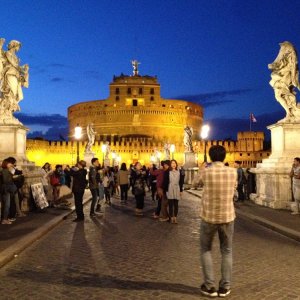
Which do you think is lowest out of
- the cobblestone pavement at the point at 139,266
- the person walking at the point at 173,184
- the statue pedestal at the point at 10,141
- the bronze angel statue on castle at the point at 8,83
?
the cobblestone pavement at the point at 139,266

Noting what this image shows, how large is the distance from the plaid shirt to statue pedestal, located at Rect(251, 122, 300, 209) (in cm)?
859

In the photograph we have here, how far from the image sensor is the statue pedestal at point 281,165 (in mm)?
13125

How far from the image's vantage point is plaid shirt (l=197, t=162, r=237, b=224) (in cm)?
479

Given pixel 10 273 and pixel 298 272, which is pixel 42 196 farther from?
pixel 298 272

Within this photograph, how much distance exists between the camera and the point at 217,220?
4.77 meters

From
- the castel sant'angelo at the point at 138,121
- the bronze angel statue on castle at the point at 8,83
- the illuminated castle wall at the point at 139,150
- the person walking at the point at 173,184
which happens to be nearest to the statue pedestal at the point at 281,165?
the person walking at the point at 173,184

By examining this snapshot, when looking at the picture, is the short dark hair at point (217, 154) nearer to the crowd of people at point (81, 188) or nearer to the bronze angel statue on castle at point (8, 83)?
the crowd of people at point (81, 188)

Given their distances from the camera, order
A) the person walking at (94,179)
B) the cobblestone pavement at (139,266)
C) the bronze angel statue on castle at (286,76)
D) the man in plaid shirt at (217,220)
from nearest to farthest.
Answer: the man in plaid shirt at (217,220) → the cobblestone pavement at (139,266) → the person walking at (94,179) → the bronze angel statue on castle at (286,76)

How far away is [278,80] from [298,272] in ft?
30.3

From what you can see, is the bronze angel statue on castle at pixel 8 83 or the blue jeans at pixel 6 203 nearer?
the blue jeans at pixel 6 203

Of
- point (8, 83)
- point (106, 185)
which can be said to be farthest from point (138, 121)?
point (8, 83)

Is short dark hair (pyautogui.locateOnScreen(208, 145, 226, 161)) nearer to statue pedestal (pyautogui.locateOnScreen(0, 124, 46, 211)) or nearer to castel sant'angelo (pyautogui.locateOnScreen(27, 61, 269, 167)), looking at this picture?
statue pedestal (pyautogui.locateOnScreen(0, 124, 46, 211))

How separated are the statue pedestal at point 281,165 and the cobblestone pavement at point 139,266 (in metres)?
3.71

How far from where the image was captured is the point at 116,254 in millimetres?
7039
